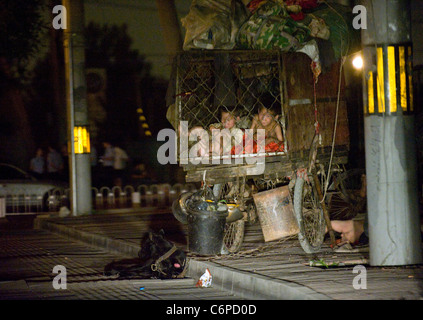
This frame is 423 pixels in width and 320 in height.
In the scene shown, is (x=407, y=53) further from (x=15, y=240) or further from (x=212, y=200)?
(x=15, y=240)

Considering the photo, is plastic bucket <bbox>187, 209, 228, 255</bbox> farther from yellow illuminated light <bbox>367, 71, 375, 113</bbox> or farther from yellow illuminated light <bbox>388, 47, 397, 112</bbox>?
yellow illuminated light <bbox>388, 47, 397, 112</bbox>

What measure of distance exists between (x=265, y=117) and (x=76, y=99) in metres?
8.15

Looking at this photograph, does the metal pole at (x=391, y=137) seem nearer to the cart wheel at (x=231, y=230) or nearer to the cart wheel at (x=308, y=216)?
the cart wheel at (x=308, y=216)

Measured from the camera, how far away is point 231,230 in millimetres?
9961

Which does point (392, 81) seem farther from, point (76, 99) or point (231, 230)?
point (76, 99)

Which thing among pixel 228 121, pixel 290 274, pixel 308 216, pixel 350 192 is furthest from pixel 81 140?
pixel 290 274

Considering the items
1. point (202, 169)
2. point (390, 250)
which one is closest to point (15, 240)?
point (202, 169)

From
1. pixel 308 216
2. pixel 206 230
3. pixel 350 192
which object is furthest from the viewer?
pixel 350 192

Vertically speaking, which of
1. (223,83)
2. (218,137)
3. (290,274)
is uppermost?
(223,83)

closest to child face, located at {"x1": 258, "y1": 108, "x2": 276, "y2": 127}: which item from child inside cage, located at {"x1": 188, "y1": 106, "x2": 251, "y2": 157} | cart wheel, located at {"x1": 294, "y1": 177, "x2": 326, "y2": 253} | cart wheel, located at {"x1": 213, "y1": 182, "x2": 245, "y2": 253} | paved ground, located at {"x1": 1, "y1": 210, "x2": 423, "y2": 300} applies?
child inside cage, located at {"x1": 188, "y1": 106, "x2": 251, "y2": 157}

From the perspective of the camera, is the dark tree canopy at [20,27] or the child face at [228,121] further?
the dark tree canopy at [20,27]

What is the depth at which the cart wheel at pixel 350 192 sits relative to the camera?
1149 cm

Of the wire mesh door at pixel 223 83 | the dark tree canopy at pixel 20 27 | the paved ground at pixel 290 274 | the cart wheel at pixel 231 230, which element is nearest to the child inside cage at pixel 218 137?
the wire mesh door at pixel 223 83

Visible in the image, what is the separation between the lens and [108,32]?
46156mm
